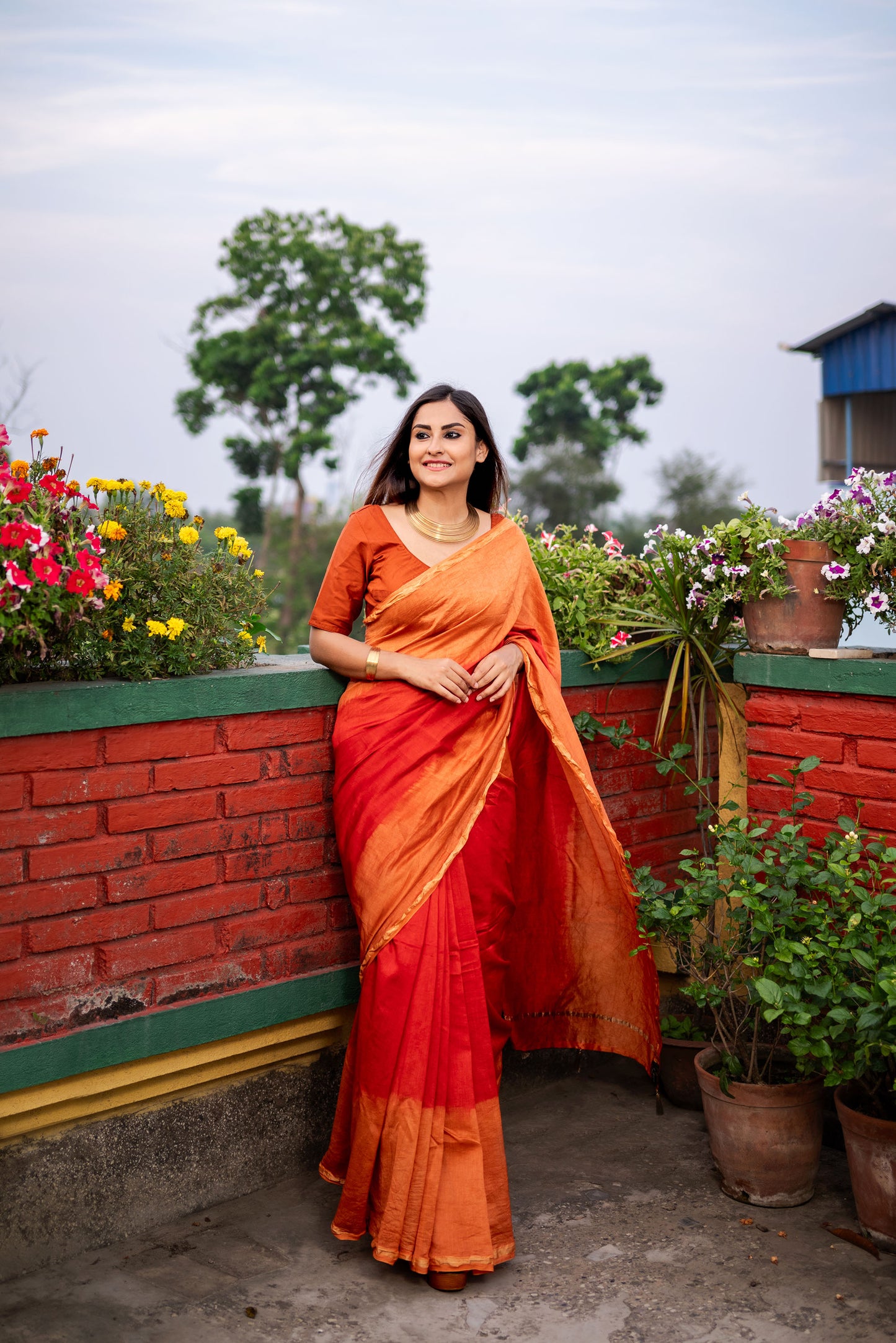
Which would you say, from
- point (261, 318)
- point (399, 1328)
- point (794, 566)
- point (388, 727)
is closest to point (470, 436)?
point (388, 727)

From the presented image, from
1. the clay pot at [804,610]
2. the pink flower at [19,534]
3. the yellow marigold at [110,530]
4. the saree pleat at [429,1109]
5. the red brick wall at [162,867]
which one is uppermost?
the yellow marigold at [110,530]

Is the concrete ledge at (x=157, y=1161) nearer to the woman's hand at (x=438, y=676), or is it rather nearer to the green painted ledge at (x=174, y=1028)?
the green painted ledge at (x=174, y=1028)

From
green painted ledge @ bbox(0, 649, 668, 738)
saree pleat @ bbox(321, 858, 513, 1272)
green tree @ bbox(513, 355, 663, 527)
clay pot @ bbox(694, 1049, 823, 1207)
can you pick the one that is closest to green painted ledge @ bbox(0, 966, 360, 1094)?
saree pleat @ bbox(321, 858, 513, 1272)

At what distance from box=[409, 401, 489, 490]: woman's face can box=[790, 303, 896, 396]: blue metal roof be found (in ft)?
67.9

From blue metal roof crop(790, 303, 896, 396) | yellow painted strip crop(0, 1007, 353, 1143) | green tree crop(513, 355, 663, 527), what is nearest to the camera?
yellow painted strip crop(0, 1007, 353, 1143)

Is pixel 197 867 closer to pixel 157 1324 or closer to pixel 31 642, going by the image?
pixel 31 642

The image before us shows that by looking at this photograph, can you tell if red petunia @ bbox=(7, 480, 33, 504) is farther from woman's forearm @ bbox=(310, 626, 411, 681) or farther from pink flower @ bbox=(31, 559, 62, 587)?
woman's forearm @ bbox=(310, 626, 411, 681)

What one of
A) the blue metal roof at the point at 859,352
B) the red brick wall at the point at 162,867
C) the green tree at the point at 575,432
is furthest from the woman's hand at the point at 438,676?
the green tree at the point at 575,432

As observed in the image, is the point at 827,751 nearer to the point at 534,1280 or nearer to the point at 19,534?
the point at 534,1280

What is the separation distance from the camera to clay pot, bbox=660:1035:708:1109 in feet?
12.5

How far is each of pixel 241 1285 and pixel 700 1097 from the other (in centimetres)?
168

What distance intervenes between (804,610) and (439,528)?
1135mm

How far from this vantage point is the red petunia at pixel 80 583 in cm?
251

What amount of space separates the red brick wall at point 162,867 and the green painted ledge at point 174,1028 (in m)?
0.03
